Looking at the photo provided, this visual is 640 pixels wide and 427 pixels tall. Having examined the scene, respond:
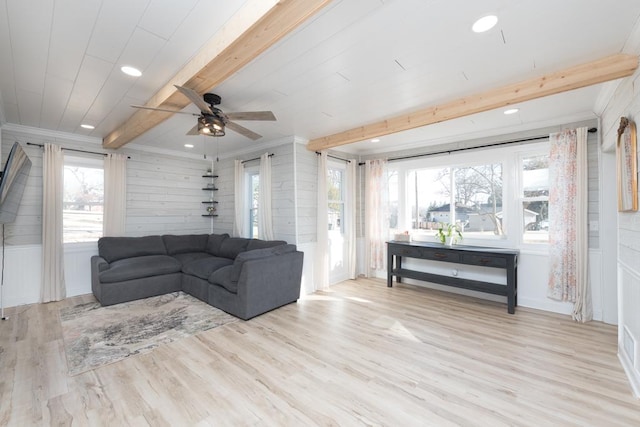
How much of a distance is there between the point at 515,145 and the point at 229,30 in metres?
4.10

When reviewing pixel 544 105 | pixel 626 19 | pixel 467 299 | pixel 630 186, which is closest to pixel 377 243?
pixel 467 299

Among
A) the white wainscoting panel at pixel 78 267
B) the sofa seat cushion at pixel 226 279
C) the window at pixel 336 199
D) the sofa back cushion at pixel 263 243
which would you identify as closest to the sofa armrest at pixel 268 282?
the sofa seat cushion at pixel 226 279

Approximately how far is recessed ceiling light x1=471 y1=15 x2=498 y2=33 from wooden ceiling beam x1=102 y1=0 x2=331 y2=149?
1.10 metres

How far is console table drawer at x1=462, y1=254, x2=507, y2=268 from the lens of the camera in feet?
12.3

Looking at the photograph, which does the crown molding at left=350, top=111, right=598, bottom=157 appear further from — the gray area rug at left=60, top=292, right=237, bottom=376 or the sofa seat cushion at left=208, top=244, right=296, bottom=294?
the gray area rug at left=60, top=292, right=237, bottom=376

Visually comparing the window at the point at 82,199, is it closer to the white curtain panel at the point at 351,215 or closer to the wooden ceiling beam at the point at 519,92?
the white curtain panel at the point at 351,215

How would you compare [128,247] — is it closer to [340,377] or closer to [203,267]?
[203,267]

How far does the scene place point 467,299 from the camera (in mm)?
4297

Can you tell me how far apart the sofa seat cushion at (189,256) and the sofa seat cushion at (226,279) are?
1082 millimetres

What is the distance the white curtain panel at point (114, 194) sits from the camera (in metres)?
4.71

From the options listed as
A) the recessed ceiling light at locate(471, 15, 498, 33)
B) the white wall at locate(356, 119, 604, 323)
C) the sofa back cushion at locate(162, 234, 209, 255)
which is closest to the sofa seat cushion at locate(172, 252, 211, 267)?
the sofa back cushion at locate(162, 234, 209, 255)

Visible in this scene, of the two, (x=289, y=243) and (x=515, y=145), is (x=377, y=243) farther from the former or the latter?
(x=515, y=145)

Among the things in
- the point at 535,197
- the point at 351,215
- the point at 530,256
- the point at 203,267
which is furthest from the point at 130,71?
the point at 530,256

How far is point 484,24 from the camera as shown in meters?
1.87
